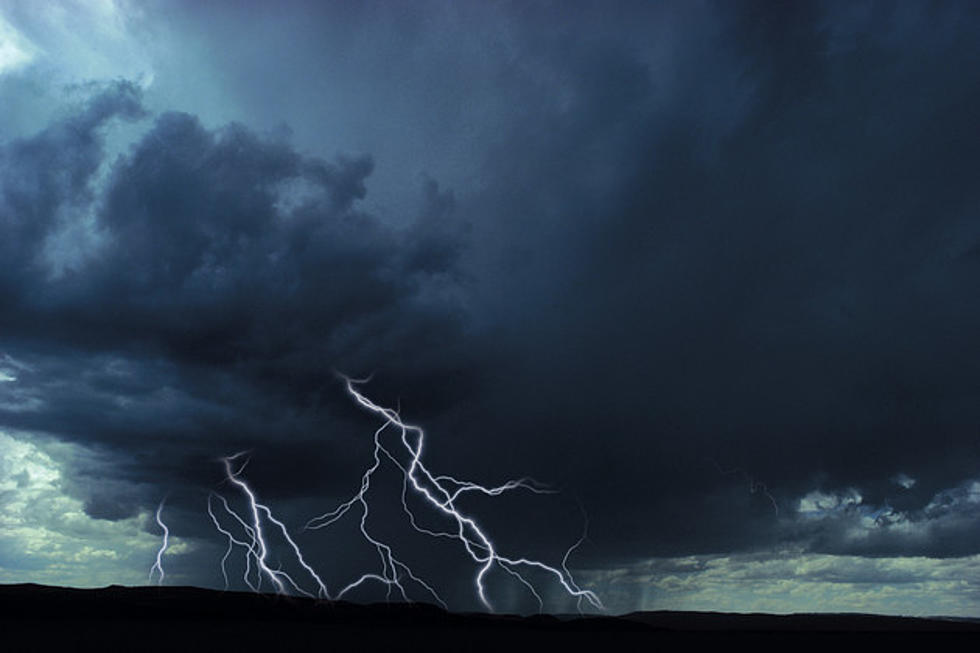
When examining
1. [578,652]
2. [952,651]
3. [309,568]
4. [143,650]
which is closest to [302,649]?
[143,650]

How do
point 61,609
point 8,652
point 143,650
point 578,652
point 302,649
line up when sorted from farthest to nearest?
point 61,609 < point 578,652 < point 302,649 < point 143,650 < point 8,652

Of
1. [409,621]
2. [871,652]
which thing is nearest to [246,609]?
[409,621]

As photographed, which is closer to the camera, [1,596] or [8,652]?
[8,652]

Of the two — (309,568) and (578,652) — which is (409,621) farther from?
(578,652)

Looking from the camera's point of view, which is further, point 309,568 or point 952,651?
point 309,568

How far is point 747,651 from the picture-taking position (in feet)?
112

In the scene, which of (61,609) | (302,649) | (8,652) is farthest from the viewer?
(61,609)

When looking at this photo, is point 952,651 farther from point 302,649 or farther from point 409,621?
point 409,621

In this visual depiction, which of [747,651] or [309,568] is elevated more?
[309,568]

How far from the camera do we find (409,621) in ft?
261

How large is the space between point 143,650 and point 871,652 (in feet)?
109

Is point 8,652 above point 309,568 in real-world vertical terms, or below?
below

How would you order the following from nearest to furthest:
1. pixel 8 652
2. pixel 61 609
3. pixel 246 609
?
pixel 8 652, pixel 61 609, pixel 246 609

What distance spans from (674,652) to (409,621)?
54.5 meters
